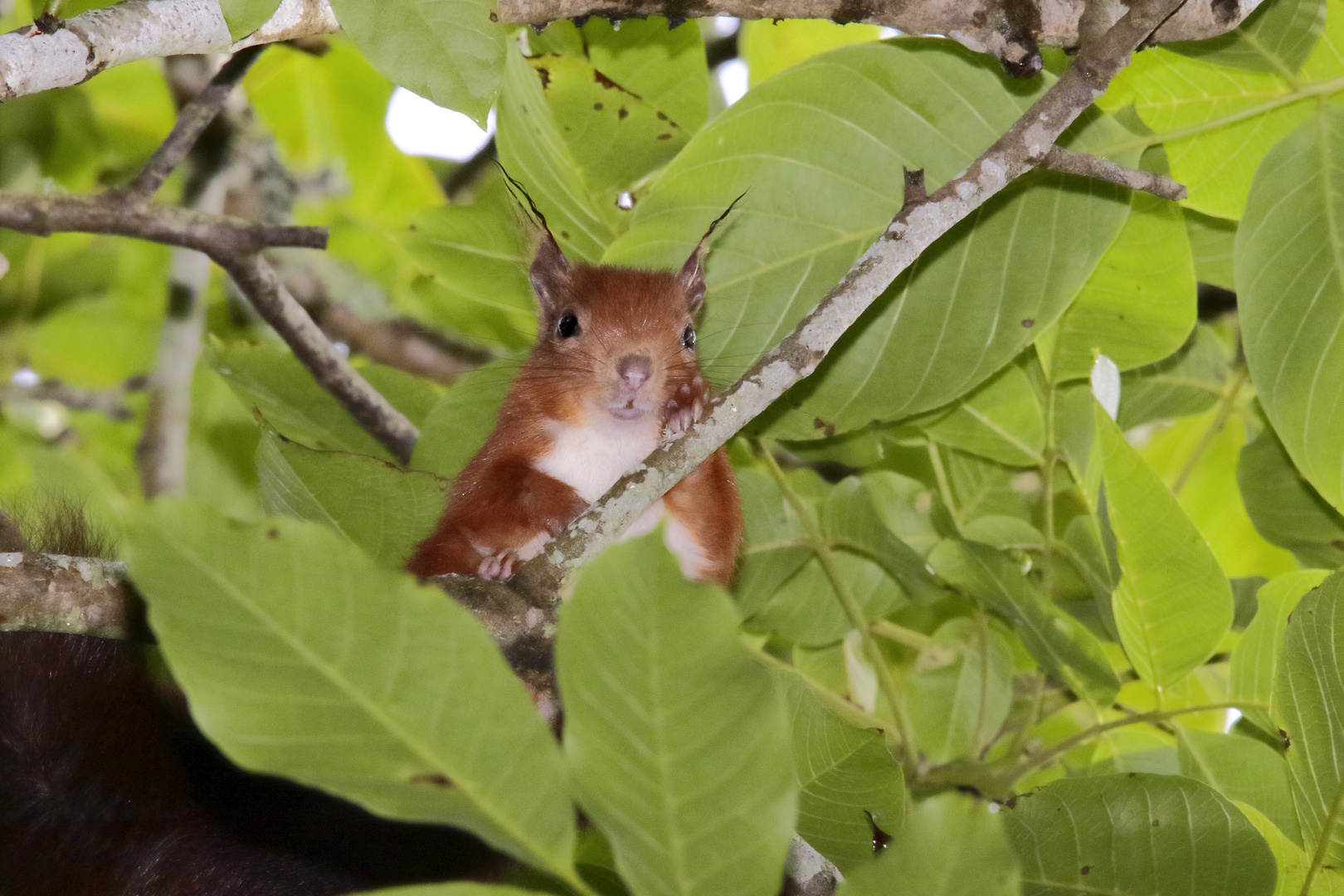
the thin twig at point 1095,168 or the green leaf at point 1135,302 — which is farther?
the green leaf at point 1135,302

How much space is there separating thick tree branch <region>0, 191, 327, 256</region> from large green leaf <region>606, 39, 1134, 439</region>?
30.8 inches

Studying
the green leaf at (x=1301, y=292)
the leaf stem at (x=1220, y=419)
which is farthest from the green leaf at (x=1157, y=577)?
the leaf stem at (x=1220, y=419)

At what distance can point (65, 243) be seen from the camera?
11.3 feet

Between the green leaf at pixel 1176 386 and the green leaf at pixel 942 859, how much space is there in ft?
4.98

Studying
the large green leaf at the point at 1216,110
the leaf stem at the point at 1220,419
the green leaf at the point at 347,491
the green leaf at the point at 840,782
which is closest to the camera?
the green leaf at the point at 840,782

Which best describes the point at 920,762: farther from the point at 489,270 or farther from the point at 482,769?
the point at 482,769

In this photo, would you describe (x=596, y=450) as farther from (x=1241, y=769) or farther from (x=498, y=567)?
(x=1241, y=769)

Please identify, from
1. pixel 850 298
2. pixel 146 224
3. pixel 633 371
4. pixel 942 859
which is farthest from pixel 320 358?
pixel 942 859

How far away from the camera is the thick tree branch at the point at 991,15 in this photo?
157 cm

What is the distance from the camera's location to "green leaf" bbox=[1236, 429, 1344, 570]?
2000mm

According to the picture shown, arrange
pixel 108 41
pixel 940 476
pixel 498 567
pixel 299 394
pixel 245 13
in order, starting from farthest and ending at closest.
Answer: pixel 299 394 → pixel 940 476 → pixel 498 567 → pixel 108 41 → pixel 245 13

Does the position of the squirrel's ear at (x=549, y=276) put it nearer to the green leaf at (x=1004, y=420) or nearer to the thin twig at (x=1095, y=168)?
the green leaf at (x=1004, y=420)

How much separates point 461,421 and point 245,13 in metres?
1.11

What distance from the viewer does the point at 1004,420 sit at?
198 cm
